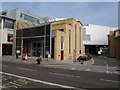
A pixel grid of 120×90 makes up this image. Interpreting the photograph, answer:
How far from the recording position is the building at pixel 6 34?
59.5 m

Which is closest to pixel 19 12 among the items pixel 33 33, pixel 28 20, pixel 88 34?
pixel 28 20

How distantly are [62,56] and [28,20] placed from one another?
25946 mm

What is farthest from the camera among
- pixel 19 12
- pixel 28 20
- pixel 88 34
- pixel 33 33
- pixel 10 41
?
pixel 88 34

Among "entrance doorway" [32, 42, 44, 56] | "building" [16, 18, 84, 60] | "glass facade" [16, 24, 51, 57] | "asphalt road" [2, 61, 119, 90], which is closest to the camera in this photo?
"asphalt road" [2, 61, 119, 90]

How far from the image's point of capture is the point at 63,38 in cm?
5197

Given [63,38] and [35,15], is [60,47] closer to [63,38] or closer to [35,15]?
[63,38]

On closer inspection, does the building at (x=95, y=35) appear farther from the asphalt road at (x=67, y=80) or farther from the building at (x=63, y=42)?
the asphalt road at (x=67, y=80)

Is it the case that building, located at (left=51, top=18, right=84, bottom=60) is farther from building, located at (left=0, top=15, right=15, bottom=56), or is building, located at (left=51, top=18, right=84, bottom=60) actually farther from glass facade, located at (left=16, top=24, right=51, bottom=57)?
building, located at (left=0, top=15, right=15, bottom=56)

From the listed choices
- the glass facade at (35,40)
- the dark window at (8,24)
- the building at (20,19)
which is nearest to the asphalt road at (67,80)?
the glass facade at (35,40)

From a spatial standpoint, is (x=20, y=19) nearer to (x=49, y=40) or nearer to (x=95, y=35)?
(x=49, y=40)

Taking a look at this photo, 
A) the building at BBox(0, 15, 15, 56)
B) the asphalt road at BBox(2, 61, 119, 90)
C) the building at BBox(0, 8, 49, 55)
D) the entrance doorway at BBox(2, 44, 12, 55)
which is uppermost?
the building at BBox(0, 8, 49, 55)

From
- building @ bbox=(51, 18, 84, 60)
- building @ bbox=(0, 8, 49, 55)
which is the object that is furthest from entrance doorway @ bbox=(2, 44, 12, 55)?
building @ bbox=(51, 18, 84, 60)

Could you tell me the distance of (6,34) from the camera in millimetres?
59656

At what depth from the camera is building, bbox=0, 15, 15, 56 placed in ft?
195
